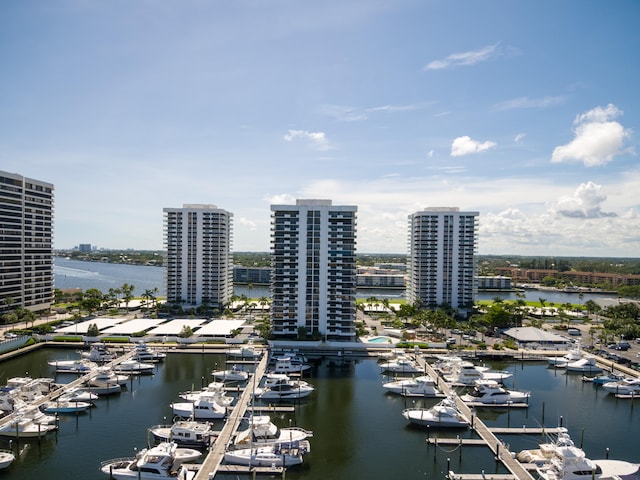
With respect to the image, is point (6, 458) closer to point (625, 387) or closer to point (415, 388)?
point (415, 388)

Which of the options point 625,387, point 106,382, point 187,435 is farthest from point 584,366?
point 106,382

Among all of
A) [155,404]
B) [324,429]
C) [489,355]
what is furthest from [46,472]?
[489,355]

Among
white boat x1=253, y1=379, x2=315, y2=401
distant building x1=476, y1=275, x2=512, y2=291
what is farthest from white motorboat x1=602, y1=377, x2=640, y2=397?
distant building x1=476, y1=275, x2=512, y2=291

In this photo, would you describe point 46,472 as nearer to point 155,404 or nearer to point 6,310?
point 155,404

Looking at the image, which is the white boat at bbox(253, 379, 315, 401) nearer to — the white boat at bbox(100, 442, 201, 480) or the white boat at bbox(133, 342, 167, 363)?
the white boat at bbox(100, 442, 201, 480)

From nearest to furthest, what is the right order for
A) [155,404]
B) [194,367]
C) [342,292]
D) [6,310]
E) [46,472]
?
[46,472], [155,404], [194,367], [342,292], [6,310]
